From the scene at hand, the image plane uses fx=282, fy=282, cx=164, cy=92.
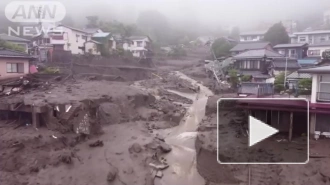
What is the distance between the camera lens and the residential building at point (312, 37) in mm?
2980

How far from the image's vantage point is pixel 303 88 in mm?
2965

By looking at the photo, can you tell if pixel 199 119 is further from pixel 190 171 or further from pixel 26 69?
pixel 26 69

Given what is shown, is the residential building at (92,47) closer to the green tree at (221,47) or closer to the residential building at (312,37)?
the green tree at (221,47)

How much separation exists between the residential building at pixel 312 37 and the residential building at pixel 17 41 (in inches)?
127

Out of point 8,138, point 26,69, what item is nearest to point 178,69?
point 26,69

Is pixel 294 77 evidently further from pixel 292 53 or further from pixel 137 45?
pixel 137 45

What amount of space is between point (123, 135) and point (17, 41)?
75.2 inches

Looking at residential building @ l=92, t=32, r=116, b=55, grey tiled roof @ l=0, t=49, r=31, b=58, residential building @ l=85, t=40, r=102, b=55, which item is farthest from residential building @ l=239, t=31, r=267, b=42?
grey tiled roof @ l=0, t=49, r=31, b=58

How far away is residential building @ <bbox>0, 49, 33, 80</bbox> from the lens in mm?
3875

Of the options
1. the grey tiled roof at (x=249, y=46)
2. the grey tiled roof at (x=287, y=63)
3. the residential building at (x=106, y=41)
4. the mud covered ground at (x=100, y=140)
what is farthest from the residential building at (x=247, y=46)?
the residential building at (x=106, y=41)

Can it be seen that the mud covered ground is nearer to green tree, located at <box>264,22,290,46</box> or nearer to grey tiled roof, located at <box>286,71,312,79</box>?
green tree, located at <box>264,22,290,46</box>

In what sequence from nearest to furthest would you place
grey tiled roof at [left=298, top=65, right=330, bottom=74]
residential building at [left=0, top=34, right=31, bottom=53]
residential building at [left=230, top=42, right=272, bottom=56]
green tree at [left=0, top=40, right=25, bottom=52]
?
grey tiled roof at [left=298, top=65, right=330, bottom=74], residential building at [left=230, top=42, right=272, bottom=56], residential building at [left=0, top=34, right=31, bottom=53], green tree at [left=0, top=40, right=25, bottom=52]

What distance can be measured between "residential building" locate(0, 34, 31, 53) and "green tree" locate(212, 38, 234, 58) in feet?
7.77

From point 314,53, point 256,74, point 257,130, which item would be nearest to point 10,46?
point 256,74
